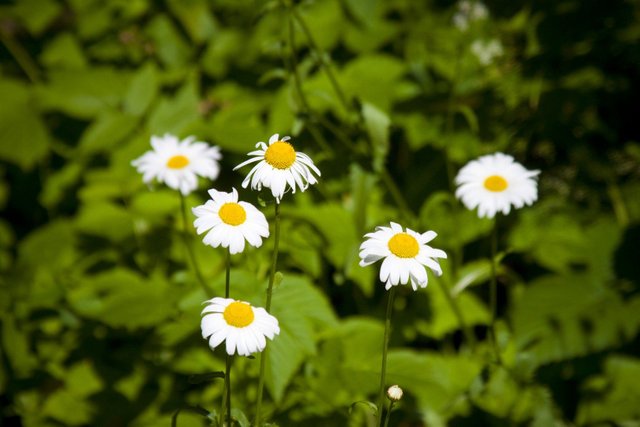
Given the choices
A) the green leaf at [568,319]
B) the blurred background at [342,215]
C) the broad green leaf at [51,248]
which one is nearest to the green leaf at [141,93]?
the blurred background at [342,215]

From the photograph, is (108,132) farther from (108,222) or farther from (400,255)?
(400,255)

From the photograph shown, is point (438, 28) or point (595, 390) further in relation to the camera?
point (438, 28)

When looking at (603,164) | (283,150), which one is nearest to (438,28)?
(603,164)

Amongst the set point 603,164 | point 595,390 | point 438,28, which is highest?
point 438,28

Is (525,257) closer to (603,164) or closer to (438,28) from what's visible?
(603,164)

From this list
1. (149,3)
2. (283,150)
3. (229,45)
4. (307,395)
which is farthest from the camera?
(149,3)

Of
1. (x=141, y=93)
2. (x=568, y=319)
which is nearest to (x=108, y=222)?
(x=141, y=93)

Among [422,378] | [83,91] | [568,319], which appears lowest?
[422,378]
